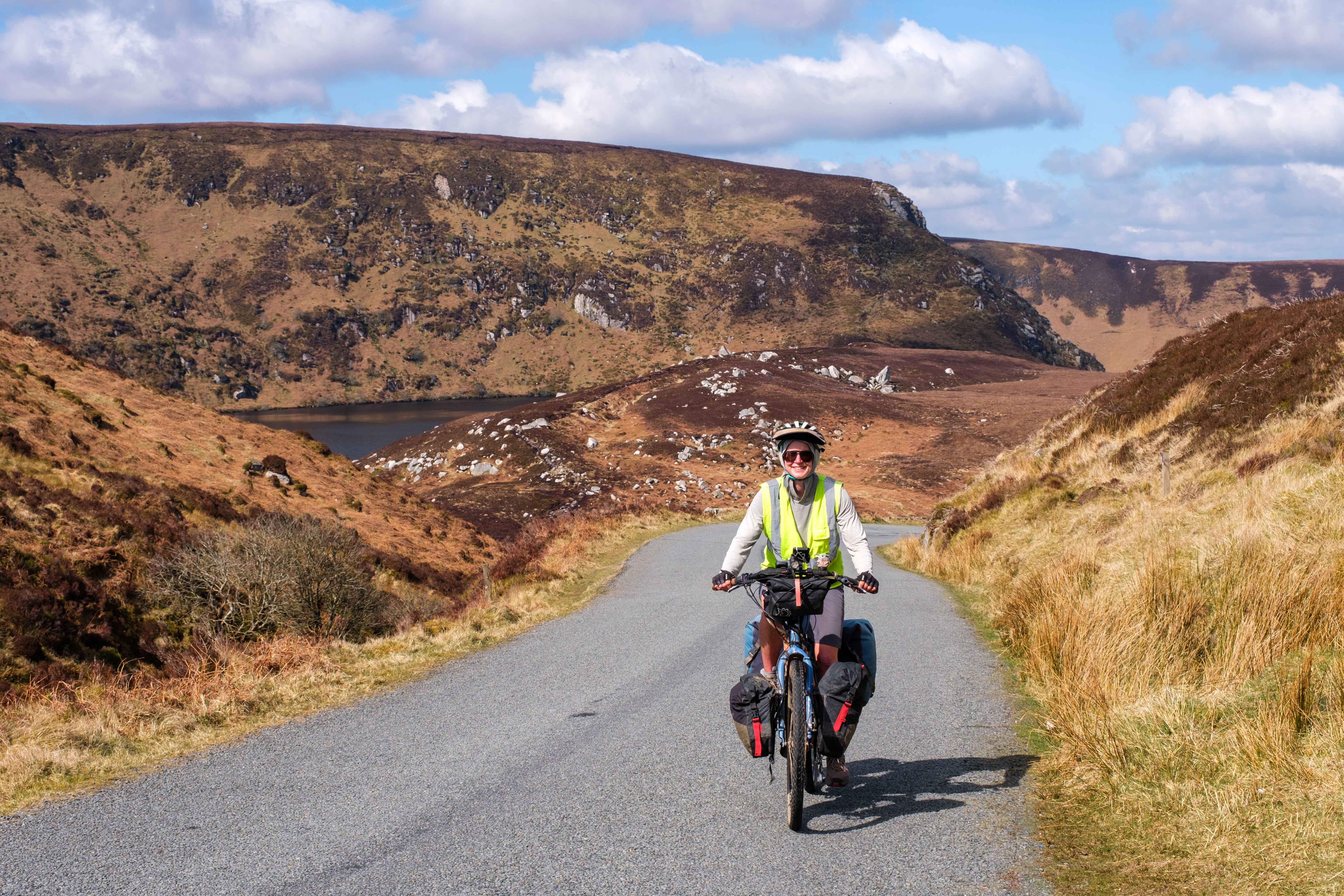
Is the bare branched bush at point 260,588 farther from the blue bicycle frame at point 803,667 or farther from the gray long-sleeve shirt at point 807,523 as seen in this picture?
the blue bicycle frame at point 803,667

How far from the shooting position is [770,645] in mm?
5699

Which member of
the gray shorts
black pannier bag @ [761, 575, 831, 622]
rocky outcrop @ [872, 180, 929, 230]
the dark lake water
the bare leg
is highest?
rocky outcrop @ [872, 180, 929, 230]

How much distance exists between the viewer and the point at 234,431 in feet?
90.0

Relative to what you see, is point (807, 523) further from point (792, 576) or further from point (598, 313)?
point (598, 313)

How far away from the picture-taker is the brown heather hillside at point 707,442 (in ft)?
154

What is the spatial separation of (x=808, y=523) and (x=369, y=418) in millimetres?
113781

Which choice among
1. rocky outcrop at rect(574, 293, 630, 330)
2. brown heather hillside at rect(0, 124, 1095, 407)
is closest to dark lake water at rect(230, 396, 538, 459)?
brown heather hillside at rect(0, 124, 1095, 407)

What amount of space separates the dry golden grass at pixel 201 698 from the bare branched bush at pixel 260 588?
1.04 m

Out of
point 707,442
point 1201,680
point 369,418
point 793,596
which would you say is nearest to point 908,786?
point 793,596

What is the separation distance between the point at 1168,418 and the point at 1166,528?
9619mm

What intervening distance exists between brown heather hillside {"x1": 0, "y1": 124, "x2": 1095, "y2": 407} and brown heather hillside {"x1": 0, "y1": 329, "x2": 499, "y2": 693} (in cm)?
9872

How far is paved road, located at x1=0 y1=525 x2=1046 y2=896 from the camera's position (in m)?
4.62

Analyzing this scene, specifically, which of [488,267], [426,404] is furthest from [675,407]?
[488,267]

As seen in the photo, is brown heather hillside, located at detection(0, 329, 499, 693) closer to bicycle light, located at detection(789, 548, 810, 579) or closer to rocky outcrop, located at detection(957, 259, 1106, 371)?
bicycle light, located at detection(789, 548, 810, 579)
